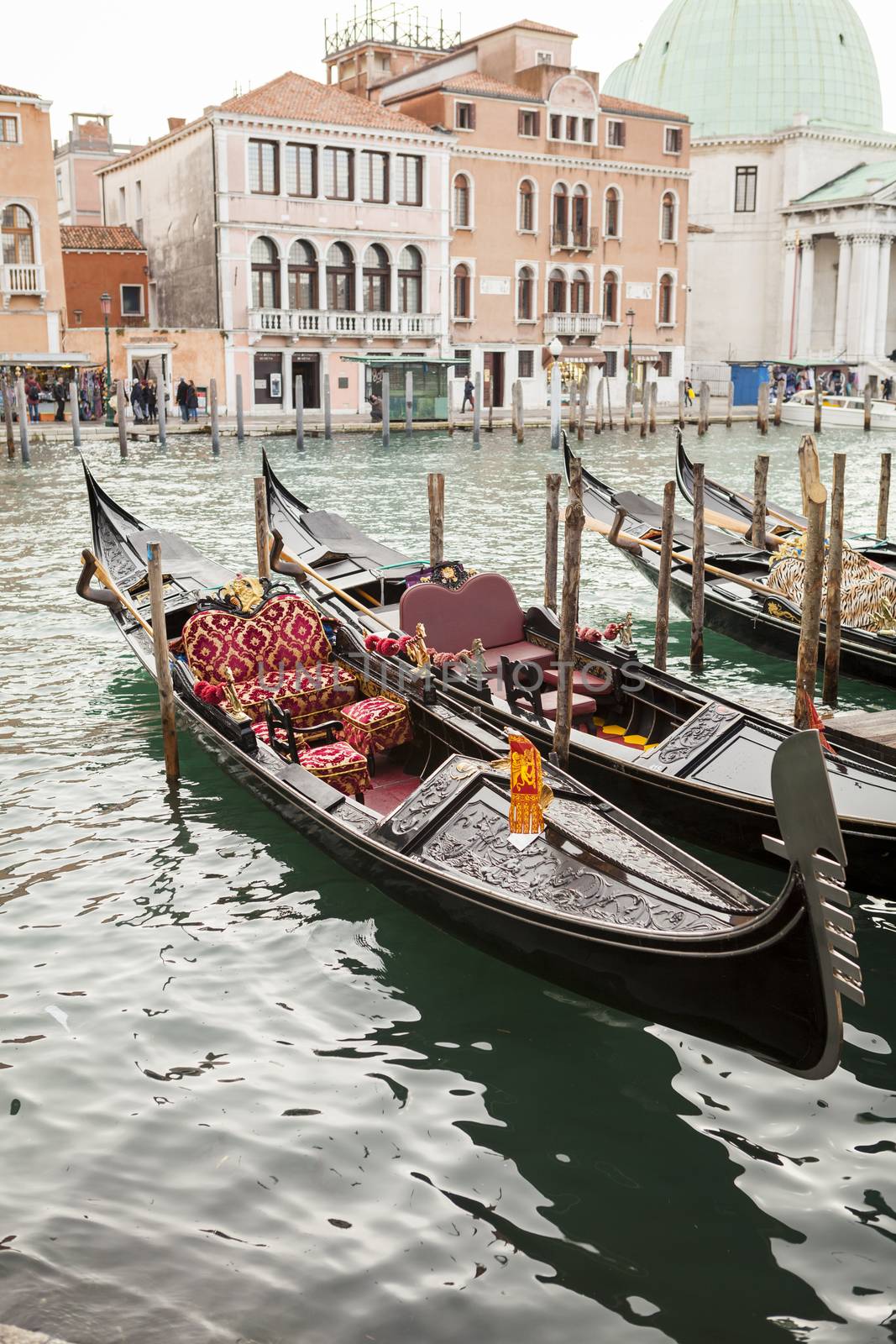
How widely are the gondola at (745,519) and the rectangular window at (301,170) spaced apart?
1734 centimetres

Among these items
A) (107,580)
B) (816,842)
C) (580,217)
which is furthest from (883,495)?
(580,217)

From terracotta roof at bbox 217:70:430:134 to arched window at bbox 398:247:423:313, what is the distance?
2.40 metres

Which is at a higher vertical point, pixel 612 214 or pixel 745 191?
pixel 745 191

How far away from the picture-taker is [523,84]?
28812 millimetres

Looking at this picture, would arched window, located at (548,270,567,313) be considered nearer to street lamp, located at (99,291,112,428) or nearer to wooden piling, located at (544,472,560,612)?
street lamp, located at (99,291,112,428)

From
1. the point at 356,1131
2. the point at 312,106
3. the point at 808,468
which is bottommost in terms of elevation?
the point at 356,1131

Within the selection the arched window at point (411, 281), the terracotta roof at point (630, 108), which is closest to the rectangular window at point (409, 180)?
the arched window at point (411, 281)

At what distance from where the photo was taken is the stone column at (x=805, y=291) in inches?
1423

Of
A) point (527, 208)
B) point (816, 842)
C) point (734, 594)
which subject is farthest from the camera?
point (527, 208)

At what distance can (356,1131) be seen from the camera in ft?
11.0

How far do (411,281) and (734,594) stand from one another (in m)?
21.1

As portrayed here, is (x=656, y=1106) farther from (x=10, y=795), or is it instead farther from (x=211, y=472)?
(x=211, y=472)

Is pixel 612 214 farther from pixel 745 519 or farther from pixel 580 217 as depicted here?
pixel 745 519

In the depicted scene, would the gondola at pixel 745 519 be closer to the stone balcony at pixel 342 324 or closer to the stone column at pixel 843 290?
the stone balcony at pixel 342 324
